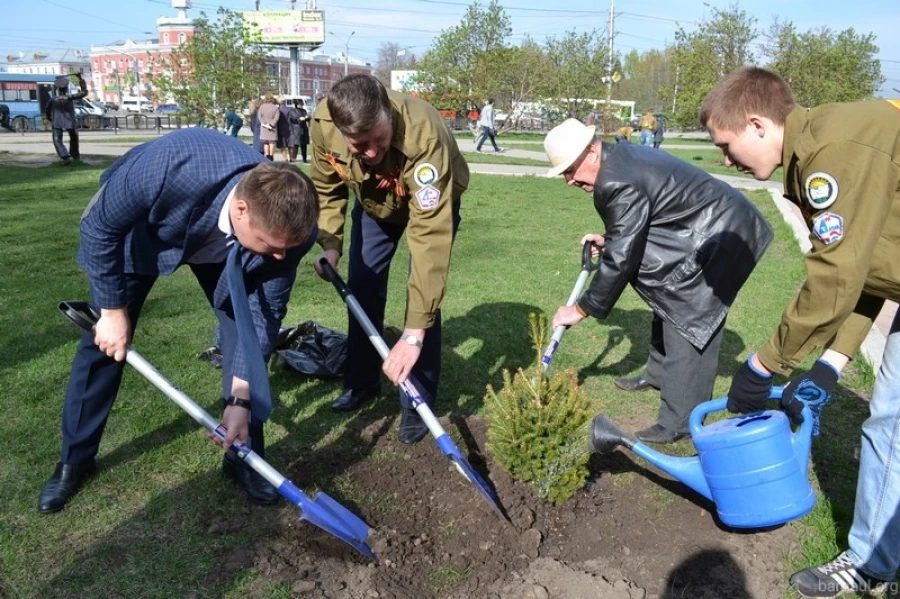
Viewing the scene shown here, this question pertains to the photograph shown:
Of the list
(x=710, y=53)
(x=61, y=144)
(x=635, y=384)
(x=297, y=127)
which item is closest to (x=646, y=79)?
(x=710, y=53)

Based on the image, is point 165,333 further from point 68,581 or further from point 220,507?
point 68,581

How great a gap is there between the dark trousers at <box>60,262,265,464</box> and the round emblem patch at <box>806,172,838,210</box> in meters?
2.33

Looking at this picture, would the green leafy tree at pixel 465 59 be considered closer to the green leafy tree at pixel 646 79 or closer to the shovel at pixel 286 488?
the green leafy tree at pixel 646 79

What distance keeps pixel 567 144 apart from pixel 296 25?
52985 mm

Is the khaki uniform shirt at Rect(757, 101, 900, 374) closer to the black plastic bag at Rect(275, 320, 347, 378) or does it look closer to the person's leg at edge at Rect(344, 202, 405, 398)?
the person's leg at edge at Rect(344, 202, 405, 398)

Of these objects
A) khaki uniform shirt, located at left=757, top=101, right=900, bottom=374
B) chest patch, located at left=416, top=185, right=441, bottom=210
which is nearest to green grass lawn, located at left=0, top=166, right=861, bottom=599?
khaki uniform shirt, located at left=757, top=101, right=900, bottom=374

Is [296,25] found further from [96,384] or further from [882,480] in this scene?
[882,480]

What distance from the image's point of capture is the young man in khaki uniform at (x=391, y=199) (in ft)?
9.69

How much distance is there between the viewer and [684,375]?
3.72m

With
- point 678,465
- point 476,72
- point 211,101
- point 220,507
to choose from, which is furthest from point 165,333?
point 476,72

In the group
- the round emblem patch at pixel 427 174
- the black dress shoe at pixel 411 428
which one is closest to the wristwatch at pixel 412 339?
the round emblem patch at pixel 427 174

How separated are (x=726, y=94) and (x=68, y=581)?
9.84 ft

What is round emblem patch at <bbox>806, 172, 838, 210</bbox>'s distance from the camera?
2137mm

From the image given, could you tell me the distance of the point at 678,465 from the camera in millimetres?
2914
